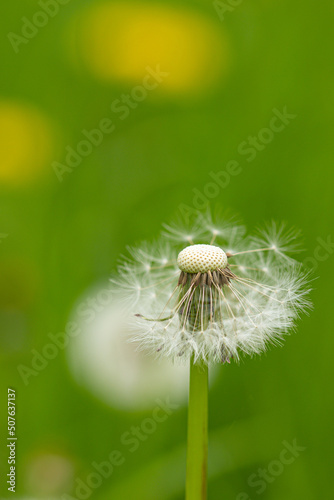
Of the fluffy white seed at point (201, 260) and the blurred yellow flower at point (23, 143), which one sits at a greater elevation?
the blurred yellow flower at point (23, 143)

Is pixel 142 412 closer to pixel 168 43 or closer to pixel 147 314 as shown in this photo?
pixel 147 314

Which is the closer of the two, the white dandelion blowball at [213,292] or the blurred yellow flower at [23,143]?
the white dandelion blowball at [213,292]

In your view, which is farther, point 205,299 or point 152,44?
point 152,44

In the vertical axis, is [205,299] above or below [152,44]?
below

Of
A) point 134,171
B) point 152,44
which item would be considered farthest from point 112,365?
→ point 152,44

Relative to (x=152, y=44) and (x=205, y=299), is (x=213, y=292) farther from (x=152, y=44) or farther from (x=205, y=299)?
(x=152, y=44)

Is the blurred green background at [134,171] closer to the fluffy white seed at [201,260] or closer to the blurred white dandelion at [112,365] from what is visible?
the blurred white dandelion at [112,365]

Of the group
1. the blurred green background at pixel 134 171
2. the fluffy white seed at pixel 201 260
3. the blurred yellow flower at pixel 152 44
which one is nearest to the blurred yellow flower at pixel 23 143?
the blurred green background at pixel 134 171
